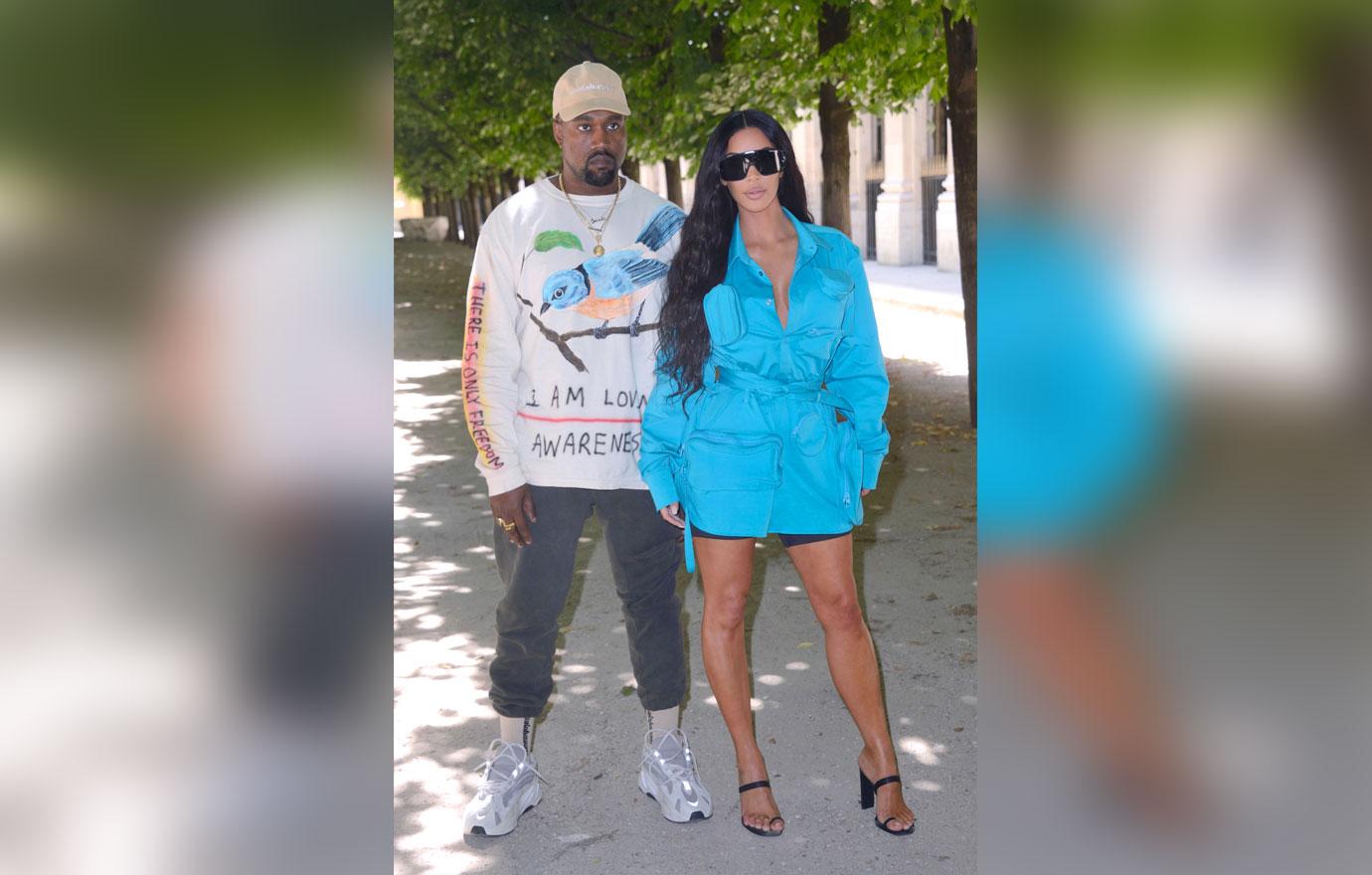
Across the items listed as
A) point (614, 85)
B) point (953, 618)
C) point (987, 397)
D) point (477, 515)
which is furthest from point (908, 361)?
point (987, 397)

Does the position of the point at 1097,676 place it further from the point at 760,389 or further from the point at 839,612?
the point at 839,612

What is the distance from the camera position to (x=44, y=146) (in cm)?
119

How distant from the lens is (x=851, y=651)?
4.16 meters

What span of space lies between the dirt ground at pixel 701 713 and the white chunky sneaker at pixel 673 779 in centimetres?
6

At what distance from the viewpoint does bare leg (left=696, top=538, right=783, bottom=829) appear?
405 cm

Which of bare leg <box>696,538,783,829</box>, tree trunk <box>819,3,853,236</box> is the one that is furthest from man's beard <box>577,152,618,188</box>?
tree trunk <box>819,3,853,236</box>

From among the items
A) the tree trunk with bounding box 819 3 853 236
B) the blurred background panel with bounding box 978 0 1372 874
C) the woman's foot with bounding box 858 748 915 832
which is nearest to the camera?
the blurred background panel with bounding box 978 0 1372 874

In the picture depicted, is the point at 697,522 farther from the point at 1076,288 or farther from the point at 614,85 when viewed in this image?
the point at 1076,288

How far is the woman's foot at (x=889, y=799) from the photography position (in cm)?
418

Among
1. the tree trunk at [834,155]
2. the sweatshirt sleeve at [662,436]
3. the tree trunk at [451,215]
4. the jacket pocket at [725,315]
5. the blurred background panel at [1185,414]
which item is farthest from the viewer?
the tree trunk at [451,215]

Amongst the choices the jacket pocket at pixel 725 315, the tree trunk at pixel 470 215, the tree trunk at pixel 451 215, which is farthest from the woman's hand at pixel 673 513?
the tree trunk at pixel 451 215

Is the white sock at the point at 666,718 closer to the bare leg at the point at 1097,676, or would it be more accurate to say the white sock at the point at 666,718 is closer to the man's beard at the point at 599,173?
the man's beard at the point at 599,173

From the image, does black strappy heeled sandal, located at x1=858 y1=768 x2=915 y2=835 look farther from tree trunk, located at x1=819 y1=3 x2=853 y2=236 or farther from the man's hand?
tree trunk, located at x1=819 y1=3 x2=853 y2=236

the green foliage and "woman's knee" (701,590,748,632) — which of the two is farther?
the green foliage
